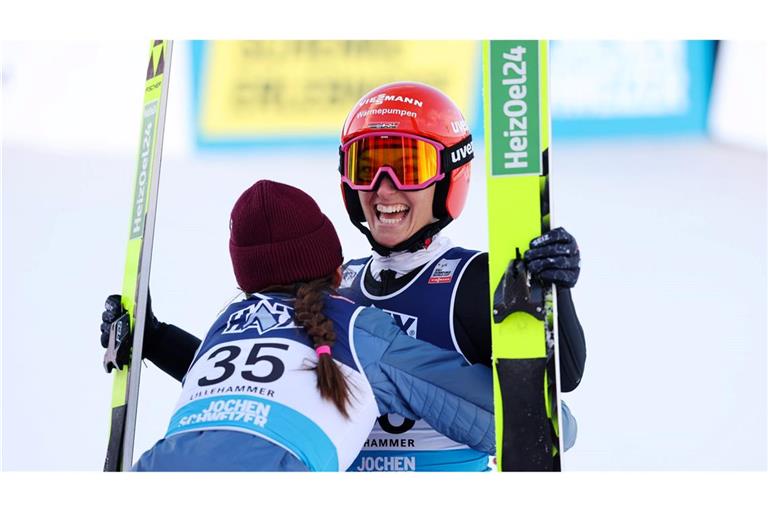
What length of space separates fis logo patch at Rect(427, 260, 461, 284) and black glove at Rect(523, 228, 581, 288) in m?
0.71

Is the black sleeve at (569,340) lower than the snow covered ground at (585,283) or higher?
lower

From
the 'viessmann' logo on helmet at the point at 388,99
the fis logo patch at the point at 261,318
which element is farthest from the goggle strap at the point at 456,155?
the fis logo patch at the point at 261,318

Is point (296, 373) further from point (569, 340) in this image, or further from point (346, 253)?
point (346, 253)

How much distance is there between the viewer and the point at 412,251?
3029 millimetres

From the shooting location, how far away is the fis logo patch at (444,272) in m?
2.92

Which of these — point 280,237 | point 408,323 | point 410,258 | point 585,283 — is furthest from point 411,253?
point 585,283

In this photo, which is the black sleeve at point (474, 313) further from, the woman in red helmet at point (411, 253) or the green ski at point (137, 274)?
the green ski at point (137, 274)

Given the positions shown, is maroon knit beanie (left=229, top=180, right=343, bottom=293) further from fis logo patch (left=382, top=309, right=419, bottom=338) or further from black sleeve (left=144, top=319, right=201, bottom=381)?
black sleeve (left=144, top=319, right=201, bottom=381)

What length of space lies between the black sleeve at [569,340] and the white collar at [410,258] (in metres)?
0.70

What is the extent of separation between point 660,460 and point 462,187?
6.24ft

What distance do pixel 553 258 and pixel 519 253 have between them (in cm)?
8

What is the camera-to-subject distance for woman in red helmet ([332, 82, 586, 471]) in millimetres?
2842

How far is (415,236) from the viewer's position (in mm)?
3020
